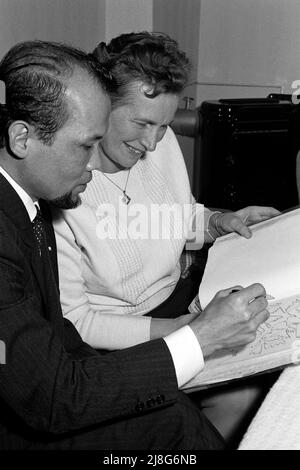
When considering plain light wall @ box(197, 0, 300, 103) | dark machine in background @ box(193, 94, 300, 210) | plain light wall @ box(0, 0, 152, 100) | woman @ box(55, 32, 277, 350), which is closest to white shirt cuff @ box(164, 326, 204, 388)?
woman @ box(55, 32, 277, 350)

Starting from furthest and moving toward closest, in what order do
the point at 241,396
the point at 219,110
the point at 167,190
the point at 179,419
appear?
the point at 219,110, the point at 167,190, the point at 241,396, the point at 179,419

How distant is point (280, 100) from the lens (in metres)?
3.41

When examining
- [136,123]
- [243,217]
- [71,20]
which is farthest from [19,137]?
[71,20]

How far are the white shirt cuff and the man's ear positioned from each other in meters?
0.40

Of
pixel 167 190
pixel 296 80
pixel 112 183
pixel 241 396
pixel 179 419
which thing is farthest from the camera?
pixel 296 80

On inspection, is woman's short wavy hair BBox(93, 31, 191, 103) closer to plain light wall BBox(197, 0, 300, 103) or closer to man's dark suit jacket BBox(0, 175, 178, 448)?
man's dark suit jacket BBox(0, 175, 178, 448)

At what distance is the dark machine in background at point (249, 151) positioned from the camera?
10.7ft

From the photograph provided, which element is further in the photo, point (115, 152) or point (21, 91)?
point (115, 152)

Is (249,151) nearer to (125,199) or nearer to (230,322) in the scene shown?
(125,199)

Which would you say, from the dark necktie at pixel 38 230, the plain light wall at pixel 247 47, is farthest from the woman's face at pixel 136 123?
the plain light wall at pixel 247 47

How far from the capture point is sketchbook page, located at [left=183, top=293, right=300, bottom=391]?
961 mm
